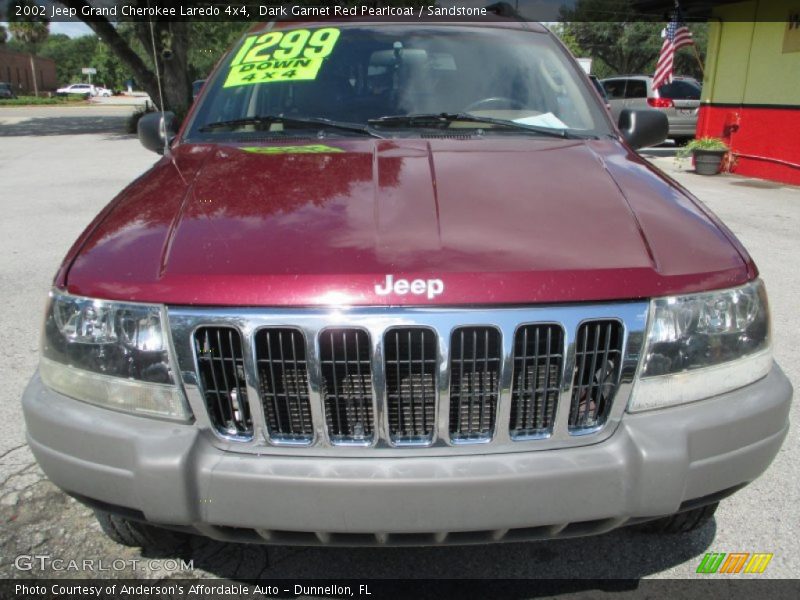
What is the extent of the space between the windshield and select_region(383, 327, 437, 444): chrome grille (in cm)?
136

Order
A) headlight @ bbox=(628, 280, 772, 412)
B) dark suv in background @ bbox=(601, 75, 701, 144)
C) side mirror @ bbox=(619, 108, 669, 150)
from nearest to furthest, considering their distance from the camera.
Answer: headlight @ bbox=(628, 280, 772, 412)
side mirror @ bbox=(619, 108, 669, 150)
dark suv in background @ bbox=(601, 75, 701, 144)

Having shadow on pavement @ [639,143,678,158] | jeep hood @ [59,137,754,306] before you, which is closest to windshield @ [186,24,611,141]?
jeep hood @ [59,137,754,306]

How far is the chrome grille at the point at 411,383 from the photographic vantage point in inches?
69.1

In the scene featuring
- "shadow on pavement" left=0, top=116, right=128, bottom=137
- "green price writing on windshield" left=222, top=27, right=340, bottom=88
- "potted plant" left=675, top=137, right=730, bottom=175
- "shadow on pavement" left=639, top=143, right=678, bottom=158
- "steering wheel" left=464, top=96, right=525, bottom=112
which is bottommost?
"shadow on pavement" left=0, top=116, right=128, bottom=137

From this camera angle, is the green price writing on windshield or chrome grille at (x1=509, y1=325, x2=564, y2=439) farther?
the green price writing on windshield

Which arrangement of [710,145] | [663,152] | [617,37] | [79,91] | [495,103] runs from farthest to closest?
[79,91] < [617,37] < [663,152] < [710,145] < [495,103]

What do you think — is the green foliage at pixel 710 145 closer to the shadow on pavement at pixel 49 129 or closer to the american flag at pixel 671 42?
the american flag at pixel 671 42

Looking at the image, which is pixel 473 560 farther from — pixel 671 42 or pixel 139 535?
pixel 671 42

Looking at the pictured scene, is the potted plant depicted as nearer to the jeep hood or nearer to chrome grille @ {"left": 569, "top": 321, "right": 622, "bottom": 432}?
the jeep hood

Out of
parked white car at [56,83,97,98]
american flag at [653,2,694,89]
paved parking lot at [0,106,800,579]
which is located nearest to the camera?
paved parking lot at [0,106,800,579]

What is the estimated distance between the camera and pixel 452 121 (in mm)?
2977

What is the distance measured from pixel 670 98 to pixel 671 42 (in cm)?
339

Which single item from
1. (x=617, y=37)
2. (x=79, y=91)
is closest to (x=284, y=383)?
(x=617, y=37)

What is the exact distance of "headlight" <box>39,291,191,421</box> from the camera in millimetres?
1838
